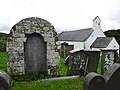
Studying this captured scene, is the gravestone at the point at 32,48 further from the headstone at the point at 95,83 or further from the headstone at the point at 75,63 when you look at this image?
the headstone at the point at 95,83

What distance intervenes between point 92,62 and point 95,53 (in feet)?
1.57

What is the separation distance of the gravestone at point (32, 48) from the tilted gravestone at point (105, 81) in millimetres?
8233

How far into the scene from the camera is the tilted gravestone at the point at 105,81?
3.80m

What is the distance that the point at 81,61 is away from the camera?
12578 mm

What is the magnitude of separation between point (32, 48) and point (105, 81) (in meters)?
8.36

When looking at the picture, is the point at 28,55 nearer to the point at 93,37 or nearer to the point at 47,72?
the point at 47,72

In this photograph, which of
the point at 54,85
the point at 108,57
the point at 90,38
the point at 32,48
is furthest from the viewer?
the point at 90,38

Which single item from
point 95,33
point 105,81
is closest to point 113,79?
point 105,81

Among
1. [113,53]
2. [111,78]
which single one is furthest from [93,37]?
[111,78]

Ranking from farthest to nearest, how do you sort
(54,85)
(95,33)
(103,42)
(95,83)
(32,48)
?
(95,33) < (103,42) < (32,48) < (54,85) < (95,83)

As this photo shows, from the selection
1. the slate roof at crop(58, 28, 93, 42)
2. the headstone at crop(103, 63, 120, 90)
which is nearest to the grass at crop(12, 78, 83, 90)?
the headstone at crop(103, 63, 120, 90)

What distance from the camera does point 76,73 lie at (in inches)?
496

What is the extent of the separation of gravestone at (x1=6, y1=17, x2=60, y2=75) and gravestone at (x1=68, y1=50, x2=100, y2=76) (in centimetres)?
75

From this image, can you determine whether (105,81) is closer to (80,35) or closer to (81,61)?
(81,61)
